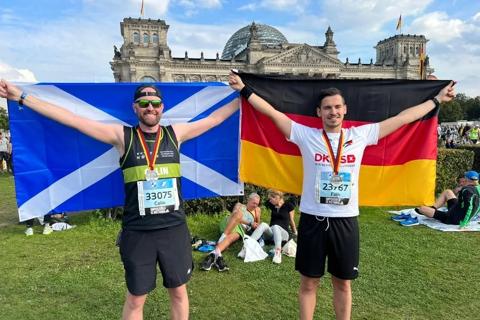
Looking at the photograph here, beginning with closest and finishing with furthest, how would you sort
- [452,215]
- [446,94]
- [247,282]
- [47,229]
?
[446,94]
[247,282]
[47,229]
[452,215]

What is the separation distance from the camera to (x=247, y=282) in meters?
5.03

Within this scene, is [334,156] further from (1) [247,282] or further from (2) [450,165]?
(2) [450,165]

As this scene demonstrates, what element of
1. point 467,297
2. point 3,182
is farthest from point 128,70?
point 467,297

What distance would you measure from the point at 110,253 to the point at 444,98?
17.7 feet

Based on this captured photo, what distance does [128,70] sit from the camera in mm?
82375

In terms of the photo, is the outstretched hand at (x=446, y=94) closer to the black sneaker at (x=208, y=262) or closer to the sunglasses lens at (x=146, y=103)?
the sunglasses lens at (x=146, y=103)

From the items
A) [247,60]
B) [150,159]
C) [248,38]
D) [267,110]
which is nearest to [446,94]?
[267,110]

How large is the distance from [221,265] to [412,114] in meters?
3.41

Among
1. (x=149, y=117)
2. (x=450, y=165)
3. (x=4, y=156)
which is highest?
(x=149, y=117)

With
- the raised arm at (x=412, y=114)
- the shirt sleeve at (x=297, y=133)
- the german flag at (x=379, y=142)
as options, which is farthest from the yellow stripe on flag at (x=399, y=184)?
the shirt sleeve at (x=297, y=133)

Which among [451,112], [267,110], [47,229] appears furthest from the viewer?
[451,112]

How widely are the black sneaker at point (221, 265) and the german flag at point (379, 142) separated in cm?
183

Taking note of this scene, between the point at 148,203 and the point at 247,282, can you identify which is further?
the point at 247,282

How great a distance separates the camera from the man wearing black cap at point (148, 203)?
9.86 ft
